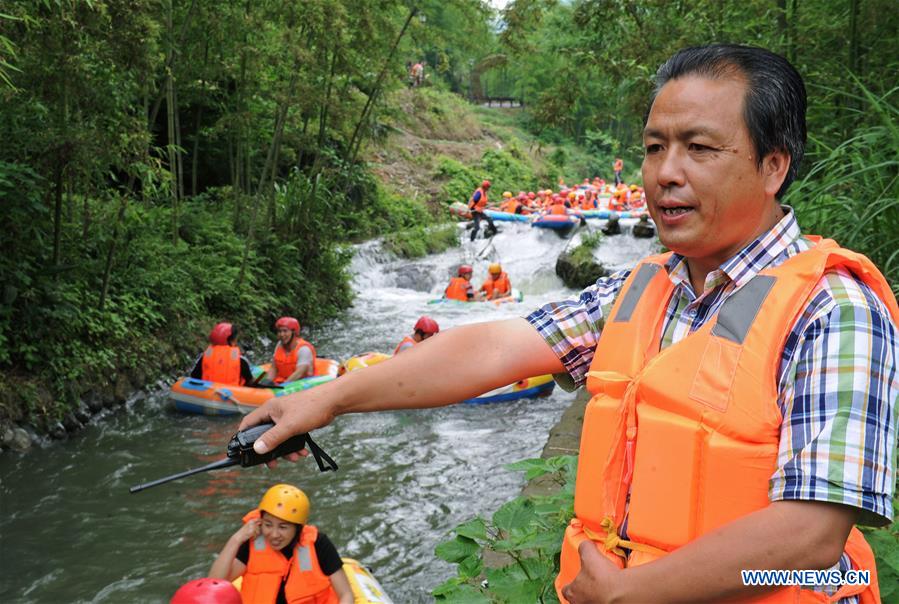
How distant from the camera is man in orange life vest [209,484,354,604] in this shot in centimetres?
464

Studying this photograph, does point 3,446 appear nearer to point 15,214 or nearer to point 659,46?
point 15,214

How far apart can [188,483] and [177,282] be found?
15.0ft

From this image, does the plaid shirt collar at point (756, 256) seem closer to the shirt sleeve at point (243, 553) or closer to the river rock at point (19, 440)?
the shirt sleeve at point (243, 553)

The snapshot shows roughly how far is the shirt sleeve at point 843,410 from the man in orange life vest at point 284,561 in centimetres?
381

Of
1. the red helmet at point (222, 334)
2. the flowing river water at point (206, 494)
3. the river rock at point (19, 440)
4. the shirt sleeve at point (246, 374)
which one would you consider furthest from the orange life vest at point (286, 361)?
the river rock at point (19, 440)

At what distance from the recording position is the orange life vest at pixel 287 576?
4641 millimetres

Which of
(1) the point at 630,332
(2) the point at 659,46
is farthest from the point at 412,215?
(1) the point at 630,332

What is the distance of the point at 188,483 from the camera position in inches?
289

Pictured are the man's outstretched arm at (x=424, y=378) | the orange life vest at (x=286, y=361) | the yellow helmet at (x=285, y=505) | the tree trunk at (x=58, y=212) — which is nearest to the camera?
the man's outstretched arm at (x=424, y=378)

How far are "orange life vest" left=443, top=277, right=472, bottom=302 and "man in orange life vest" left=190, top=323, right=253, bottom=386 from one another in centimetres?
654

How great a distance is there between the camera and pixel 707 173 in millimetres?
1391

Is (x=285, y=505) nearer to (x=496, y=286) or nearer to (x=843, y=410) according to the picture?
(x=843, y=410)

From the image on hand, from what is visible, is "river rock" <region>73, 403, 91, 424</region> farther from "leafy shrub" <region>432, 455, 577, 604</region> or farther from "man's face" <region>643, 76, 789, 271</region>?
"man's face" <region>643, 76, 789, 271</region>

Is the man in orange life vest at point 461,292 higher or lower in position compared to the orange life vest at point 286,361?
lower
